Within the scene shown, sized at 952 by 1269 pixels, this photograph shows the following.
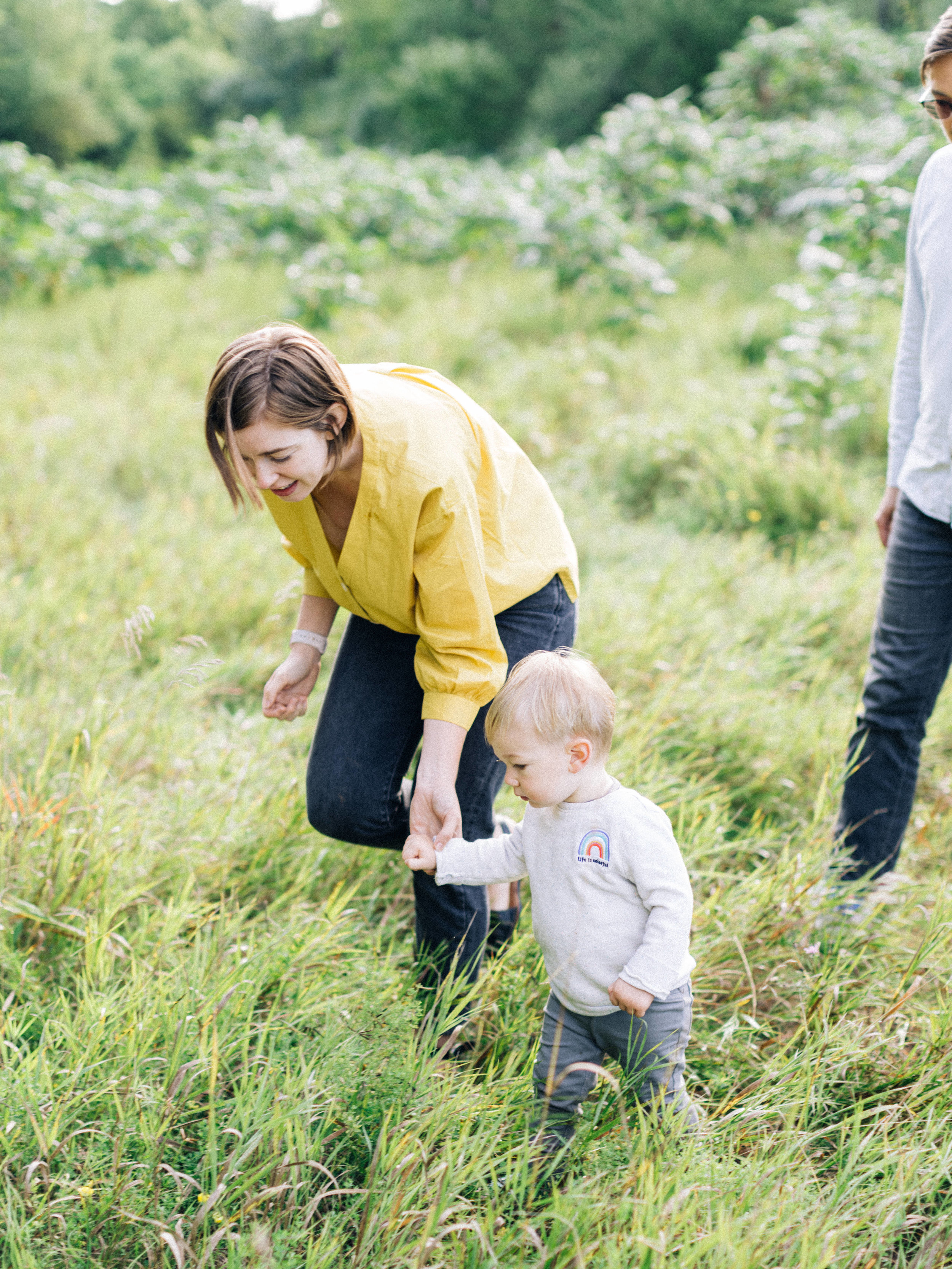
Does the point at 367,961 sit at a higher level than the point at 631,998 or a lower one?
lower

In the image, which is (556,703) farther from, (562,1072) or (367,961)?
(367,961)

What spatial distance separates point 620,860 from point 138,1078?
0.86 m

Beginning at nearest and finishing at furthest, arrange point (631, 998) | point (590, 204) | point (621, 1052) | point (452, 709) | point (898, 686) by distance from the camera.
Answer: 1. point (631, 998)
2. point (621, 1052)
3. point (452, 709)
4. point (898, 686)
5. point (590, 204)

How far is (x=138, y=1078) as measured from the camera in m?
1.59

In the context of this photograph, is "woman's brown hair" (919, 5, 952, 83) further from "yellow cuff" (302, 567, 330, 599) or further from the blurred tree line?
the blurred tree line

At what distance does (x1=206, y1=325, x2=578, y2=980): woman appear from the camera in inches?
65.4

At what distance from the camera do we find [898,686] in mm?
2254

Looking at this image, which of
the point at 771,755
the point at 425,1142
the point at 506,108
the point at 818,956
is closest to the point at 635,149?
the point at 771,755

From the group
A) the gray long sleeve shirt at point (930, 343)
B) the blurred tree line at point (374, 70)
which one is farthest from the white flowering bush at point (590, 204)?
the blurred tree line at point (374, 70)

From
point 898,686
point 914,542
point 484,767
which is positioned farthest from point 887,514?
point 484,767

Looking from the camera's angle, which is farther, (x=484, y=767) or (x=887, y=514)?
(x=887, y=514)

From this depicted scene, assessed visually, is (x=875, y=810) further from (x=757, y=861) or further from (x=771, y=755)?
(x=771, y=755)

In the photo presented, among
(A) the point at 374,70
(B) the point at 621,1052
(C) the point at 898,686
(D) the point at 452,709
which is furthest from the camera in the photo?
(A) the point at 374,70

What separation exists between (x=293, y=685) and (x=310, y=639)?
11cm
